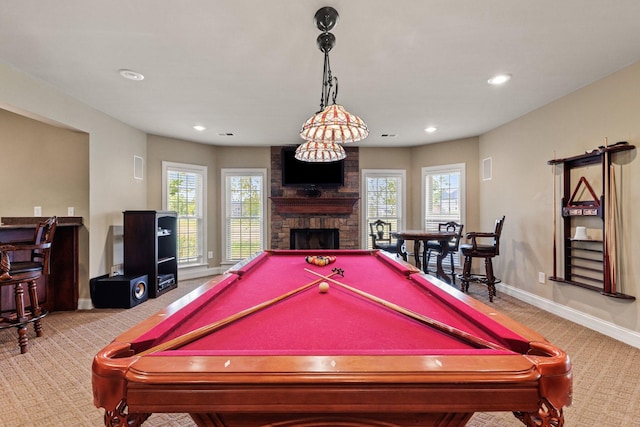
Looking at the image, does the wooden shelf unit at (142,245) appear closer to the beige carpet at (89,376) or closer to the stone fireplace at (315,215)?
the beige carpet at (89,376)

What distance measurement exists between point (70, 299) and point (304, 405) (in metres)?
4.13

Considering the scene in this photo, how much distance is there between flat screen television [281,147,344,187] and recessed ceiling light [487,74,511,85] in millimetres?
2959

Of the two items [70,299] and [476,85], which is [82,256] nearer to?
[70,299]

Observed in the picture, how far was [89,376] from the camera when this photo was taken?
7.11 feet

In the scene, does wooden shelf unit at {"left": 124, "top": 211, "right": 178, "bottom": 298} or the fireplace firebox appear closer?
wooden shelf unit at {"left": 124, "top": 211, "right": 178, "bottom": 298}

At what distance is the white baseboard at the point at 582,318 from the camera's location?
2621 mm

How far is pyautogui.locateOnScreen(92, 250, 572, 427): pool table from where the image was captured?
0.70 metres

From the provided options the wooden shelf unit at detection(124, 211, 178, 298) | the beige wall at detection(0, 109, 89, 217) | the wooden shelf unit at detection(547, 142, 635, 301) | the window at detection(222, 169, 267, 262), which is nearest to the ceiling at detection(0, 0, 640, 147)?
the beige wall at detection(0, 109, 89, 217)

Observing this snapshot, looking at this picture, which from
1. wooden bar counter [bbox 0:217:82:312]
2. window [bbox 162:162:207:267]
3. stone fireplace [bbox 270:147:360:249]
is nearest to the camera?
wooden bar counter [bbox 0:217:82:312]


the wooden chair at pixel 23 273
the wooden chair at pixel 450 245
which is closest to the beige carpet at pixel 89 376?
the wooden chair at pixel 23 273

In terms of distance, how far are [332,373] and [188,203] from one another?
17.1ft

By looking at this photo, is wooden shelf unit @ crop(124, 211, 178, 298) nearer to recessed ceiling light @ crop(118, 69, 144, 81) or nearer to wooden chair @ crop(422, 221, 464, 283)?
recessed ceiling light @ crop(118, 69, 144, 81)

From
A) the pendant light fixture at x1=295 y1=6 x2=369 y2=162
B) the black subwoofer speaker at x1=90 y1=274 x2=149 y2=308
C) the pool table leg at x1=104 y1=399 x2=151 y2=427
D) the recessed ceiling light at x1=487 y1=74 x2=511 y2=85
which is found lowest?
the black subwoofer speaker at x1=90 y1=274 x2=149 y2=308

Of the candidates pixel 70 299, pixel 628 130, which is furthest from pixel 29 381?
pixel 628 130
